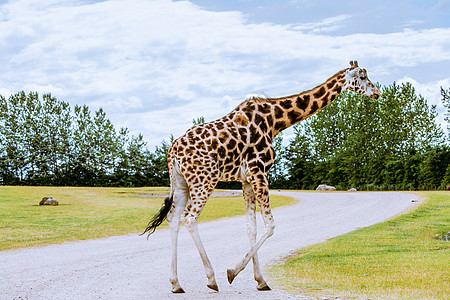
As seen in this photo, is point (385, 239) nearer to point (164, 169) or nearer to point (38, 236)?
point (38, 236)

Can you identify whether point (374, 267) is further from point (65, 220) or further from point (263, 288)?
point (65, 220)

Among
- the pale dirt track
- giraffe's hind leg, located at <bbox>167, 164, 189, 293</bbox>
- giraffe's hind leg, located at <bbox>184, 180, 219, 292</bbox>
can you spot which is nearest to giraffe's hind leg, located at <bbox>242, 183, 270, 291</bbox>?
the pale dirt track

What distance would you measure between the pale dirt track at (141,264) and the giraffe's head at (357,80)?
391 centimetres

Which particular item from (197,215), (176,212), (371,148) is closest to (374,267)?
(197,215)

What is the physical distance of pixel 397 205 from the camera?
29438 mm

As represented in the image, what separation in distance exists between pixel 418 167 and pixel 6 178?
50245 mm

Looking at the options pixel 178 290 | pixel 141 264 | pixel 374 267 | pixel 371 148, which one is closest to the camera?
pixel 178 290

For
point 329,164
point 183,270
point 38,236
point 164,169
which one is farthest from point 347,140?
point 183,270

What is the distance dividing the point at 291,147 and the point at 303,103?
184 ft

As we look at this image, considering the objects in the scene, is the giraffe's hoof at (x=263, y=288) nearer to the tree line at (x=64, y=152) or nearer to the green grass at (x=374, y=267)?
the green grass at (x=374, y=267)

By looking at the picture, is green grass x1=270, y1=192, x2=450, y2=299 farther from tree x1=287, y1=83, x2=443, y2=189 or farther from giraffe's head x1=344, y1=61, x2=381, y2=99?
tree x1=287, y1=83, x2=443, y2=189

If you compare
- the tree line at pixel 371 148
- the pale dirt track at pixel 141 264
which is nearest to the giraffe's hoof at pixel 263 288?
the pale dirt track at pixel 141 264

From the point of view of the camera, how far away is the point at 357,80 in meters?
8.77

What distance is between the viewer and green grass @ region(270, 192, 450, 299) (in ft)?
26.3
